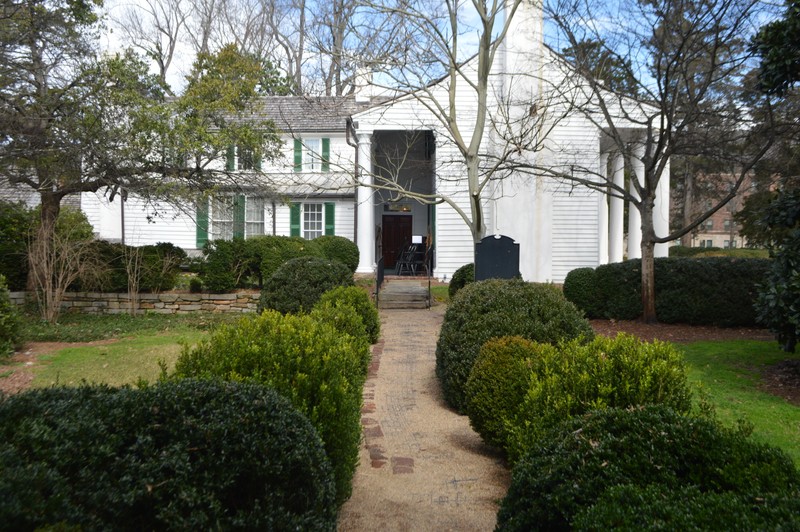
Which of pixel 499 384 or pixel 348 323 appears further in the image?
pixel 348 323

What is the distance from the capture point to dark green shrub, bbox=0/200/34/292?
632 inches

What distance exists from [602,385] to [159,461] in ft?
9.65

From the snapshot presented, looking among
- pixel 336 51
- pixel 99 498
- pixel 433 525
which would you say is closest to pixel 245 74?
pixel 336 51

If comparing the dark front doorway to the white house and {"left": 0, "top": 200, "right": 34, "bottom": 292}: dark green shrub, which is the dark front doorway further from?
{"left": 0, "top": 200, "right": 34, "bottom": 292}: dark green shrub

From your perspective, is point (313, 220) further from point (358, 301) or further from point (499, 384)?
point (499, 384)

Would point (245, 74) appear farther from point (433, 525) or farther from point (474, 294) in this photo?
point (433, 525)

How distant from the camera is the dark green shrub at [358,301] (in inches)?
420

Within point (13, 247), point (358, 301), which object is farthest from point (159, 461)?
point (13, 247)

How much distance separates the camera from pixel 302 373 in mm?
4348

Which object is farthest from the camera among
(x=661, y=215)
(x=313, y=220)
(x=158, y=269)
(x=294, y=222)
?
(x=313, y=220)

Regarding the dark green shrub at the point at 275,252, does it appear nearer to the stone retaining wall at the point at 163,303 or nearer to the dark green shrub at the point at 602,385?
the stone retaining wall at the point at 163,303

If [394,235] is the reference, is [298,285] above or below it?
below

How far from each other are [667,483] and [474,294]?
5.20 meters

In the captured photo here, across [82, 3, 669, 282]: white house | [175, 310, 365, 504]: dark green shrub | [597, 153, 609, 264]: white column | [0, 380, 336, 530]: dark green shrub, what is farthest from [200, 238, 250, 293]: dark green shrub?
[0, 380, 336, 530]: dark green shrub
